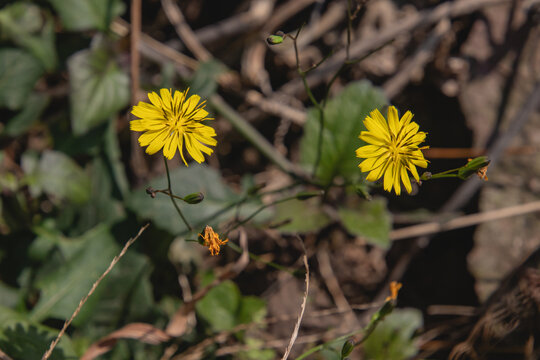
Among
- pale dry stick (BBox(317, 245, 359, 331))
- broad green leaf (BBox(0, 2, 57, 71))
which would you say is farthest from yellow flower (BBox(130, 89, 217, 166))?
pale dry stick (BBox(317, 245, 359, 331))

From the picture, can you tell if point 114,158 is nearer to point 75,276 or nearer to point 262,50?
point 75,276

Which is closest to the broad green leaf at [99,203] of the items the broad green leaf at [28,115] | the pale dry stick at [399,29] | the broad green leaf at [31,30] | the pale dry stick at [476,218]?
the broad green leaf at [28,115]

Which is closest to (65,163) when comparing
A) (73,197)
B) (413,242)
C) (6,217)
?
(73,197)

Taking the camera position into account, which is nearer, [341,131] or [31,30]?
[31,30]

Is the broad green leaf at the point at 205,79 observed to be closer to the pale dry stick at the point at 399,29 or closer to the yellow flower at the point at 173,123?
the pale dry stick at the point at 399,29

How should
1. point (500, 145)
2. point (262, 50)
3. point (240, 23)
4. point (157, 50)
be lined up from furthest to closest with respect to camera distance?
point (262, 50) < point (240, 23) < point (157, 50) < point (500, 145)

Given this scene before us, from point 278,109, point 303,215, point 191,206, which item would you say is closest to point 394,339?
point 303,215
